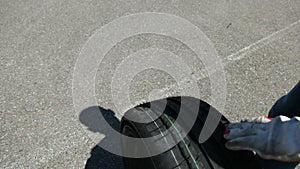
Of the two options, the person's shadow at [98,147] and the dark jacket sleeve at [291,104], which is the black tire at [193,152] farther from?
the person's shadow at [98,147]

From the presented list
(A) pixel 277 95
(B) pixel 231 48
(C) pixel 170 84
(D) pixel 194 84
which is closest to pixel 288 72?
(A) pixel 277 95

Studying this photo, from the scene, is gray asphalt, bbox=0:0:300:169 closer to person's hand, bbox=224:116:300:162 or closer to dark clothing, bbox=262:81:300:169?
dark clothing, bbox=262:81:300:169

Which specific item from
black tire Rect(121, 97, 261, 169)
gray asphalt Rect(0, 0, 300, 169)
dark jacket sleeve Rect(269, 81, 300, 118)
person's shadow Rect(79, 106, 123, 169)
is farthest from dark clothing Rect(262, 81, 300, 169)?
person's shadow Rect(79, 106, 123, 169)

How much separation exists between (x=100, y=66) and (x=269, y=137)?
7.58ft

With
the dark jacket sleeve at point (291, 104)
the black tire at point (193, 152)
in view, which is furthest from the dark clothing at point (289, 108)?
the black tire at point (193, 152)

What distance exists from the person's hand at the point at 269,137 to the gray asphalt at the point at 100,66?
1167mm

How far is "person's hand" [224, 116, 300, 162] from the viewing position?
1416mm

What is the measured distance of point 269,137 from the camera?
151 centimetres

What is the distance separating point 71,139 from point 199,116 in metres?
1.33

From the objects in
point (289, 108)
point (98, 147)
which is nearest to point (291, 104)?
point (289, 108)

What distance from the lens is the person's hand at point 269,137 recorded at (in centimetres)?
142

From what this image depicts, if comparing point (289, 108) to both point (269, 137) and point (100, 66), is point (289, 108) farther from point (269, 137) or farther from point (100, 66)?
point (100, 66)

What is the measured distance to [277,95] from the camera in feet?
10.8

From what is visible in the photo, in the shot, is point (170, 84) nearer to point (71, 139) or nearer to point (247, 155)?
point (71, 139)
